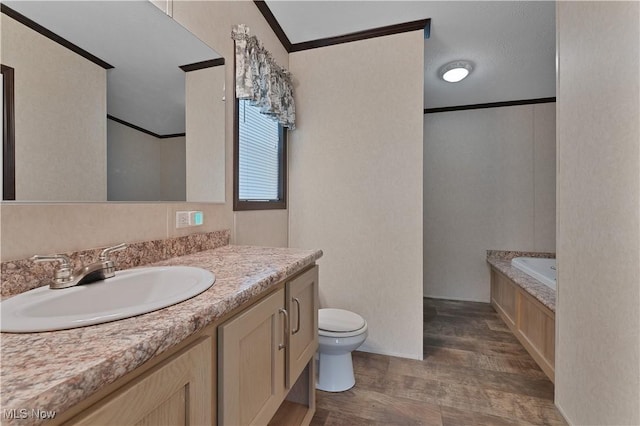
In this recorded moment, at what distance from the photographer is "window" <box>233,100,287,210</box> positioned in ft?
5.79

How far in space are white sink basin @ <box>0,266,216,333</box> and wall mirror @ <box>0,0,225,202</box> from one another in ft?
0.94

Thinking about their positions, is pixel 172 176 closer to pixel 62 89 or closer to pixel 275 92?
pixel 62 89

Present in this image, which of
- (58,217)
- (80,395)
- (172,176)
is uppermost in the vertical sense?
(172,176)

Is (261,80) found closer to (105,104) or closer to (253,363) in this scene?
(105,104)

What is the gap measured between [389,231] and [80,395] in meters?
1.99

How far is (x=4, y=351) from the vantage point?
444mm

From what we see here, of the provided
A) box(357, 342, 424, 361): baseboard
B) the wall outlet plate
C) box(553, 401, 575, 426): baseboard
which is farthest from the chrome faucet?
box(553, 401, 575, 426): baseboard

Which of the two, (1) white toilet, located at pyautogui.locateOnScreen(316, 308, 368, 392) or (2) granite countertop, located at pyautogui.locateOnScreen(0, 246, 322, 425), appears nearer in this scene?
(2) granite countertop, located at pyautogui.locateOnScreen(0, 246, 322, 425)

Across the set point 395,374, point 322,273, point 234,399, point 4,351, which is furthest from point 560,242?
point 4,351

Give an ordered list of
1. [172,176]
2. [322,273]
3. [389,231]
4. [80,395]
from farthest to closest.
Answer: [322,273]
[389,231]
[172,176]
[80,395]

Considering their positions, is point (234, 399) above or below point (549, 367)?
above

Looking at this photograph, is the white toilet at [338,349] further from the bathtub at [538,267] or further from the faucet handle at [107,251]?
the bathtub at [538,267]

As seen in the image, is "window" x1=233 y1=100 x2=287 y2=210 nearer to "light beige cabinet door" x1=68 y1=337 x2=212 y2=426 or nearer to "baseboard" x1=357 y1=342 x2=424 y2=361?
"light beige cabinet door" x1=68 y1=337 x2=212 y2=426

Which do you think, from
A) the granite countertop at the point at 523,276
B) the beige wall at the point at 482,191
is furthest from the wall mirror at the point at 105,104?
the beige wall at the point at 482,191
